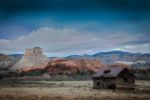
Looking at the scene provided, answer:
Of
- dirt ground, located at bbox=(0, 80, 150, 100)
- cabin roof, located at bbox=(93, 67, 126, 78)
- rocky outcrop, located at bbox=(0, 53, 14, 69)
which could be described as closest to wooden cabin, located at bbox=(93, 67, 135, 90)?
cabin roof, located at bbox=(93, 67, 126, 78)

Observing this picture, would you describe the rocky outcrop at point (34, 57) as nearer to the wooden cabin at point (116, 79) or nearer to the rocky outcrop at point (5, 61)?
the rocky outcrop at point (5, 61)

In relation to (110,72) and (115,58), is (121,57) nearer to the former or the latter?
(115,58)

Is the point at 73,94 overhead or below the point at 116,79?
below

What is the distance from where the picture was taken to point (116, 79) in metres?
30.3

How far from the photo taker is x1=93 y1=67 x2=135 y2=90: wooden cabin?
1202 inches

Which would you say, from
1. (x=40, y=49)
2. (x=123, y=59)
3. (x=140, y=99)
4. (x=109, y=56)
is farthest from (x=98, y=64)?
(x=140, y=99)

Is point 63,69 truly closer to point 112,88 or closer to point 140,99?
point 112,88

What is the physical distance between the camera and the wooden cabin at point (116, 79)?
100 ft

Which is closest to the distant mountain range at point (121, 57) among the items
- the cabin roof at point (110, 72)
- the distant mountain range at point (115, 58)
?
the distant mountain range at point (115, 58)

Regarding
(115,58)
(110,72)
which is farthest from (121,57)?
(110,72)

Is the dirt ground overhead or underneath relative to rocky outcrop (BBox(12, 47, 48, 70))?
underneath

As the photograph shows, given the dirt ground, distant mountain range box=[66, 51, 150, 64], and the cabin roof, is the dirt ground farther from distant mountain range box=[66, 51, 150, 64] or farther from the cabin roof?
distant mountain range box=[66, 51, 150, 64]

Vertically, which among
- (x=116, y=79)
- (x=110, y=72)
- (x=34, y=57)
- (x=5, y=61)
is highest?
(x=34, y=57)

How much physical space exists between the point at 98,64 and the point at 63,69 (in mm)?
24764
